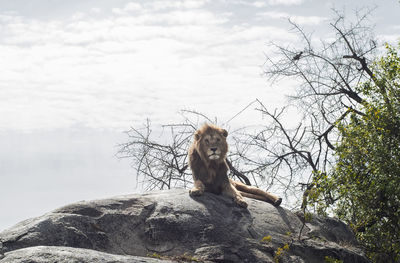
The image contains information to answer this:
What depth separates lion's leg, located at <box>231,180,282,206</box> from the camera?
411 inches

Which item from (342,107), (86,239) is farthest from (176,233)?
(342,107)

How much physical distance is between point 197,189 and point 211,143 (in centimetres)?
96

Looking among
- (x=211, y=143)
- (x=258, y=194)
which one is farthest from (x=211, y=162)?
(x=258, y=194)

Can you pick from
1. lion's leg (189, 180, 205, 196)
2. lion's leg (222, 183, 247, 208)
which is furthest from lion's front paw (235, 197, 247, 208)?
lion's leg (189, 180, 205, 196)

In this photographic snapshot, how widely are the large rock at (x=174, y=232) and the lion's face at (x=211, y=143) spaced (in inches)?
31.2

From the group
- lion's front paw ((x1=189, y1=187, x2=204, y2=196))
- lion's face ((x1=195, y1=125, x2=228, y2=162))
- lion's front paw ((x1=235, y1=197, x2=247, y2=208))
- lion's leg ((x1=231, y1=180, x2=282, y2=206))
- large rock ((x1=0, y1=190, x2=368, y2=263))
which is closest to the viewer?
large rock ((x1=0, y1=190, x2=368, y2=263))

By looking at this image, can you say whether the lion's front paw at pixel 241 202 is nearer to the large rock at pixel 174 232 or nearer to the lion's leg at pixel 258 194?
the large rock at pixel 174 232

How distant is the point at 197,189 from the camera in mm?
9383

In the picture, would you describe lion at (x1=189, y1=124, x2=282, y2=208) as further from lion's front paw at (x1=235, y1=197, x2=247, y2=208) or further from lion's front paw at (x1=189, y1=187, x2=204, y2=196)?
lion's front paw at (x1=189, y1=187, x2=204, y2=196)

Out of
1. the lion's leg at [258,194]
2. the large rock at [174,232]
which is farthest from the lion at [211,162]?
the lion's leg at [258,194]

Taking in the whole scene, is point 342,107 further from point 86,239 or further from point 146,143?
point 86,239

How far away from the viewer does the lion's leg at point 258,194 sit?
34.3 ft

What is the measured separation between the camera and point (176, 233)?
329 inches

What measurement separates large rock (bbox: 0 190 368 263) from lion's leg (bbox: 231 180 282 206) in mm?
669
